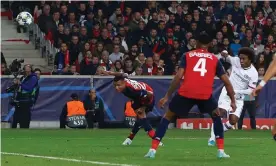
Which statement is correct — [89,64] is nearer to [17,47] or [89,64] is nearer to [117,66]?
[117,66]

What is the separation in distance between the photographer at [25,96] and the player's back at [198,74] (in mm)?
12957

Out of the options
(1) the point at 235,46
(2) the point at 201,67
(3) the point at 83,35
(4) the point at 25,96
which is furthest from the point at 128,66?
(2) the point at 201,67

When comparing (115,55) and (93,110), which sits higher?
(115,55)

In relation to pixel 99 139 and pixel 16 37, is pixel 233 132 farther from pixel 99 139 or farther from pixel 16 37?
pixel 16 37

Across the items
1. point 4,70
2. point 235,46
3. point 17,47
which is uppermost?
point 235,46

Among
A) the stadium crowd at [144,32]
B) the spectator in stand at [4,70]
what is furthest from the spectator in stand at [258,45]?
the spectator in stand at [4,70]

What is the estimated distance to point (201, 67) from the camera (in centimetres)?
1559

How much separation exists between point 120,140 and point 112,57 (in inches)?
369

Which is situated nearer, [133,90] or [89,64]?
[133,90]

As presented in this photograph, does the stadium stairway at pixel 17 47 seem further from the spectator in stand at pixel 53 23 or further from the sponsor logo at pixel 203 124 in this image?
the sponsor logo at pixel 203 124

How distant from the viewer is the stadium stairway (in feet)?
109

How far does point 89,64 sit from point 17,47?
13.9ft

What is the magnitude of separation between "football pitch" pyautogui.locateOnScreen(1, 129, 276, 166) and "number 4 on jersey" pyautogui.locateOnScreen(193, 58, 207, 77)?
4.63 ft

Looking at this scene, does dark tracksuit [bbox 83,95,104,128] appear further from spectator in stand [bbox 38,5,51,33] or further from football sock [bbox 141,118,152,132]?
football sock [bbox 141,118,152,132]
